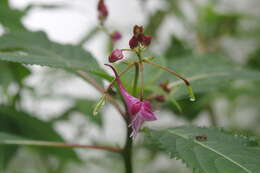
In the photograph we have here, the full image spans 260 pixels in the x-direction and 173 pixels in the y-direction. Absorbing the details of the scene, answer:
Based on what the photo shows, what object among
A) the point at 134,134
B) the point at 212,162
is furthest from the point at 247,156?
the point at 134,134

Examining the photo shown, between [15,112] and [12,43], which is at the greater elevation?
[12,43]

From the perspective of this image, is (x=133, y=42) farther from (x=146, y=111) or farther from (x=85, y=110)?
(x=85, y=110)

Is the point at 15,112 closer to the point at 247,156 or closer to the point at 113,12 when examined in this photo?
the point at 247,156

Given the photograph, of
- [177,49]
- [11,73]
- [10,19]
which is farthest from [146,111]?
[177,49]

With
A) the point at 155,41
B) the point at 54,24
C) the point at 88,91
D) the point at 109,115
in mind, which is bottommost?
the point at 109,115

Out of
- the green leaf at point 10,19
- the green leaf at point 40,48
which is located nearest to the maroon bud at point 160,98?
the green leaf at point 40,48

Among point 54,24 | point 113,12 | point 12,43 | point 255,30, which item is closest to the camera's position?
point 12,43

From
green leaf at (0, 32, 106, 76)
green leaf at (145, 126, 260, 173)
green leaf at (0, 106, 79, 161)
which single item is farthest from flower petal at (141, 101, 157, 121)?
green leaf at (0, 106, 79, 161)
